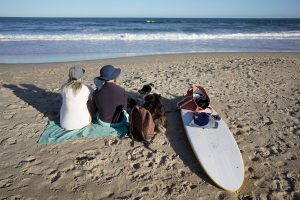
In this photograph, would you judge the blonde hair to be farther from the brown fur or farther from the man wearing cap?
the brown fur

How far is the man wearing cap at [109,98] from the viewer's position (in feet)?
15.0

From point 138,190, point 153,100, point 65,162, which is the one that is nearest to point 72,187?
point 65,162

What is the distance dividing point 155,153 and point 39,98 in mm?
3724

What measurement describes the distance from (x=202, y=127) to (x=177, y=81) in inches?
135

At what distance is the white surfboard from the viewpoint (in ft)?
12.0

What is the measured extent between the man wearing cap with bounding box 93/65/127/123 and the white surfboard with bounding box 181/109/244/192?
4.15ft

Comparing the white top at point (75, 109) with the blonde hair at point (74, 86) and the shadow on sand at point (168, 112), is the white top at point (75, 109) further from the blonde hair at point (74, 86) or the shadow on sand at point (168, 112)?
the shadow on sand at point (168, 112)

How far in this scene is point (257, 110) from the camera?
6.04 metres

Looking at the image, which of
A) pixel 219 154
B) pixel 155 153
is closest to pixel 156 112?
pixel 155 153

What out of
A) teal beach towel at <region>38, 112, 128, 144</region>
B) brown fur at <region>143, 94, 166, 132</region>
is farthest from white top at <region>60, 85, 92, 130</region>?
brown fur at <region>143, 94, 166, 132</region>

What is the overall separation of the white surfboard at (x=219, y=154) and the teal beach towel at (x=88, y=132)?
1189mm

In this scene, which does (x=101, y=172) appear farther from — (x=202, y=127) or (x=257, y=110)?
(x=257, y=110)

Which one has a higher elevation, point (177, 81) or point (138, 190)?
point (177, 81)

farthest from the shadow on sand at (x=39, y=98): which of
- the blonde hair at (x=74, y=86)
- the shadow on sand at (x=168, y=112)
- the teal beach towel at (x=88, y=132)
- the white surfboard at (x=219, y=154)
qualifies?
the white surfboard at (x=219, y=154)
